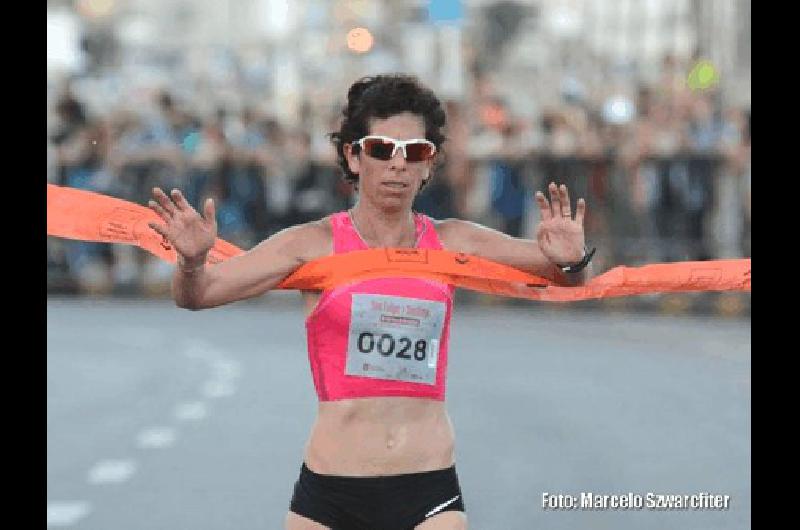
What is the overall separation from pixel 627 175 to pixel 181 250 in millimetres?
13966

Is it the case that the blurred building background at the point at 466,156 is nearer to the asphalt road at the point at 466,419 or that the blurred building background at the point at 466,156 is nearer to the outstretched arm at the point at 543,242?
the asphalt road at the point at 466,419

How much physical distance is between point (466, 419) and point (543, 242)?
5864 mm

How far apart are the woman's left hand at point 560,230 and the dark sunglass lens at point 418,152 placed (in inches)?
14.4

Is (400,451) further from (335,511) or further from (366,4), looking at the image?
(366,4)

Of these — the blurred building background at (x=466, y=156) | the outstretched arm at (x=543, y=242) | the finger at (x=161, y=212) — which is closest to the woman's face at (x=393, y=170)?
the outstretched arm at (x=543, y=242)

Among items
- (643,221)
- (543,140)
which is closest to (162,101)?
(543,140)

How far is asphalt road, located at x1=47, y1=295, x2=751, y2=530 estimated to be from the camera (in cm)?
794

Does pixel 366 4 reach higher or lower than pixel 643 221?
higher

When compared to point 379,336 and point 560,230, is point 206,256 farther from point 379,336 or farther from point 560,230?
point 560,230

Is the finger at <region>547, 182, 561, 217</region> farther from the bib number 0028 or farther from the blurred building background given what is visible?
the blurred building background

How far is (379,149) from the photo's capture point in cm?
452

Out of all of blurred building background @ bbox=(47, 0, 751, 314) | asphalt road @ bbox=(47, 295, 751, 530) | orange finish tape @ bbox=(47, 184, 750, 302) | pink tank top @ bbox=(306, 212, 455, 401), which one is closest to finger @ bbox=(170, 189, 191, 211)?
orange finish tape @ bbox=(47, 184, 750, 302)

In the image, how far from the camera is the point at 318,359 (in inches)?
181

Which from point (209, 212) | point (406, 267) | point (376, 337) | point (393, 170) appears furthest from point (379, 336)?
point (209, 212)
